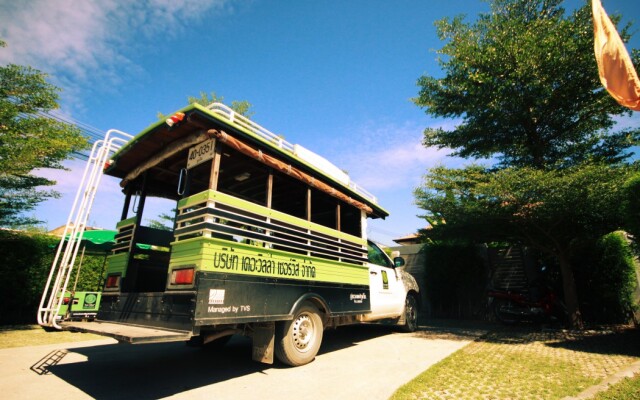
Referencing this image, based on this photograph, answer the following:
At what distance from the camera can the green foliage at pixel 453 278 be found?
11.2 metres

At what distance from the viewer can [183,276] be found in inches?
145

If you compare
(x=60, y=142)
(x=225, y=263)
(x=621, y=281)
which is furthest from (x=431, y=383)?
(x=60, y=142)

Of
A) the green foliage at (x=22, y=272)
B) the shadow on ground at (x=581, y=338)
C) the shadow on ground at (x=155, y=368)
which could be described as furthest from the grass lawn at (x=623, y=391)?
the green foliage at (x=22, y=272)

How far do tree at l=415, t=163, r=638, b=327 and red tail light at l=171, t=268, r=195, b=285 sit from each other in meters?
7.04

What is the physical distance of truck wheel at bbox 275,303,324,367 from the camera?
439 cm

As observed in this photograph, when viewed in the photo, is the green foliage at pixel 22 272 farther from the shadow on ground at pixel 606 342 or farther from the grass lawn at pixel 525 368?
the shadow on ground at pixel 606 342

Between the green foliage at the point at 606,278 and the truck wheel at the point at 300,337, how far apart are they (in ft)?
25.3

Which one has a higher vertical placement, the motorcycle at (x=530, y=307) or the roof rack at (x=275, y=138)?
the roof rack at (x=275, y=138)

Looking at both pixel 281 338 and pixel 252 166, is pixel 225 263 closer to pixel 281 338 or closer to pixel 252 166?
pixel 281 338

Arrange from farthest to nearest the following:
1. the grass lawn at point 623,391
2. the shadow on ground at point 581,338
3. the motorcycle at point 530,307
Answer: the motorcycle at point 530,307 < the shadow on ground at point 581,338 < the grass lawn at point 623,391

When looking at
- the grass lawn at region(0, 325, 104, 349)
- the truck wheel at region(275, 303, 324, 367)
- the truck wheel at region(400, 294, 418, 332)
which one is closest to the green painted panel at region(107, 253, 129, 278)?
the truck wheel at region(275, 303, 324, 367)

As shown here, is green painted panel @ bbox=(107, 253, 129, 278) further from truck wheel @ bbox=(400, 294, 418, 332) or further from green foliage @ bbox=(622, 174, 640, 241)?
green foliage @ bbox=(622, 174, 640, 241)

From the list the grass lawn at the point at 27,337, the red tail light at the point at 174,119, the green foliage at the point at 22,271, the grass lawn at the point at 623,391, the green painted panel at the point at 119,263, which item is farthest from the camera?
the green foliage at the point at 22,271

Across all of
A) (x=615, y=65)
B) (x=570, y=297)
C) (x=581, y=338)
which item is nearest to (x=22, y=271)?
(x=615, y=65)
